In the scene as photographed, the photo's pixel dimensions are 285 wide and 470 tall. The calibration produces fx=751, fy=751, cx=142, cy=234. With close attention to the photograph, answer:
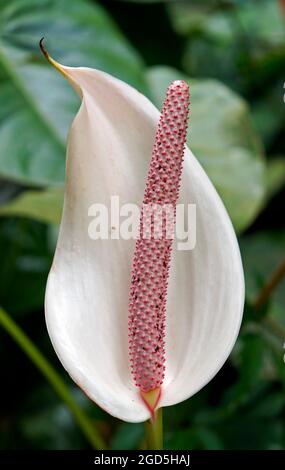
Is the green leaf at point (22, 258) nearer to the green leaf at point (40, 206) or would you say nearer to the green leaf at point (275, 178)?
the green leaf at point (40, 206)

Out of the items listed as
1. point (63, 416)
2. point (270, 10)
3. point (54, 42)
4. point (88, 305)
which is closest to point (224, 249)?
point (88, 305)

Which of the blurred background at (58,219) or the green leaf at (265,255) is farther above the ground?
the blurred background at (58,219)

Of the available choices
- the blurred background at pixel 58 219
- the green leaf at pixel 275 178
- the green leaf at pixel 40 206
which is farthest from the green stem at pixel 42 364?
the green leaf at pixel 275 178

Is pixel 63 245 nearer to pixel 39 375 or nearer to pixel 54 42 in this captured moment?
pixel 54 42

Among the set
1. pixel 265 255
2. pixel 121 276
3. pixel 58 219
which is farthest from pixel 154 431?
pixel 265 255

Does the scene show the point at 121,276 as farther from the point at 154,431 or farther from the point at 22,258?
the point at 22,258

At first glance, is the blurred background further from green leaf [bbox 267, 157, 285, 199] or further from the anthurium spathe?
the anthurium spathe
